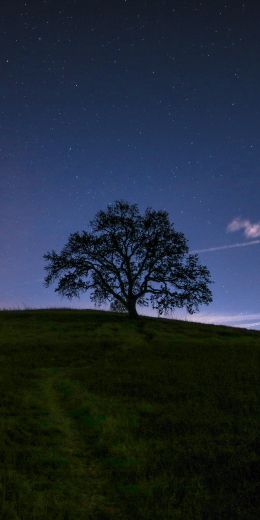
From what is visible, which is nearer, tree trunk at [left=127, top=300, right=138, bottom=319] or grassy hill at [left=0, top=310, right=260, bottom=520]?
grassy hill at [left=0, top=310, right=260, bottom=520]

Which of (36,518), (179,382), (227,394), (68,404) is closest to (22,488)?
(36,518)

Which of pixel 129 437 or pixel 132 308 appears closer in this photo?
pixel 129 437

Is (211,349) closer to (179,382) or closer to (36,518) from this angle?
(179,382)

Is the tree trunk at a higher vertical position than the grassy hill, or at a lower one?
higher

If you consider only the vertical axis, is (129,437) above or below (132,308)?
below

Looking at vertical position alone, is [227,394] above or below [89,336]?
below

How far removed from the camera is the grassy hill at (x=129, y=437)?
30.5 ft

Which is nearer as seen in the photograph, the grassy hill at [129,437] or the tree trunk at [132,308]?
the grassy hill at [129,437]

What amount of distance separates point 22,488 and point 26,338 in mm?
29501

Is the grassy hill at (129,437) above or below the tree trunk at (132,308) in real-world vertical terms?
below

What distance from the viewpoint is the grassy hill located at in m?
9.28

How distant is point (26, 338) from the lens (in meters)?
38.4

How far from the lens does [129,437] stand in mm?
13508

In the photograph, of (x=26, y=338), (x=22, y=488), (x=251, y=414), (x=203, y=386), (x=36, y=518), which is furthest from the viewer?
(x=26, y=338)
